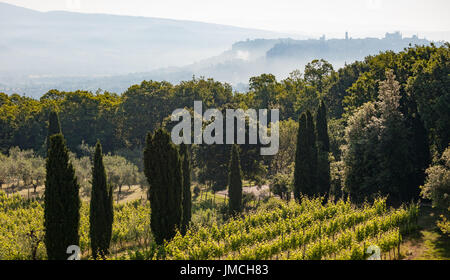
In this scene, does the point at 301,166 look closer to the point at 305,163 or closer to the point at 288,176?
the point at 305,163

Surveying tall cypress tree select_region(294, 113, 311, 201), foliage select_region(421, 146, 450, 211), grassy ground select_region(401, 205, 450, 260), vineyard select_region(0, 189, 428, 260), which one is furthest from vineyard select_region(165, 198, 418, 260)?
tall cypress tree select_region(294, 113, 311, 201)

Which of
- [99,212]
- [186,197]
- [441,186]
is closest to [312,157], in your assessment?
[186,197]

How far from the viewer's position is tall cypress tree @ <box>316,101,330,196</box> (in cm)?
2819

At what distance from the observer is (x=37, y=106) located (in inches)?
2045

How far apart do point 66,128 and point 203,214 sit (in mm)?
29868

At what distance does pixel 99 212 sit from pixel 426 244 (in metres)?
15.1

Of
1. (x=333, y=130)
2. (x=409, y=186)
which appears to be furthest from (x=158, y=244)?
(x=333, y=130)

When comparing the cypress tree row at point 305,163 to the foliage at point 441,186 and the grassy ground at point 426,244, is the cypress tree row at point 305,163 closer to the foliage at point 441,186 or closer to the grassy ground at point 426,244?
the grassy ground at point 426,244

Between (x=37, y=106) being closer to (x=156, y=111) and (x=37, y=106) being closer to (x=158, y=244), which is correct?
(x=156, y=111)

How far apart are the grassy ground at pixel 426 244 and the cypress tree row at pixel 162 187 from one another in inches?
407

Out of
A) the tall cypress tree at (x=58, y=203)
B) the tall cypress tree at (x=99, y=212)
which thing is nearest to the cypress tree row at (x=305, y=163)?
the tall cypress tree at (x=99, y=212)

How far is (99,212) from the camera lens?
18375 mm

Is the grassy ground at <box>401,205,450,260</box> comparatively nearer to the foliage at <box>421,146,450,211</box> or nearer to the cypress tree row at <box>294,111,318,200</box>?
the foliage at <box>421,146,450,211</box>

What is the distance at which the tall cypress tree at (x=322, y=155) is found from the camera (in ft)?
92.5
